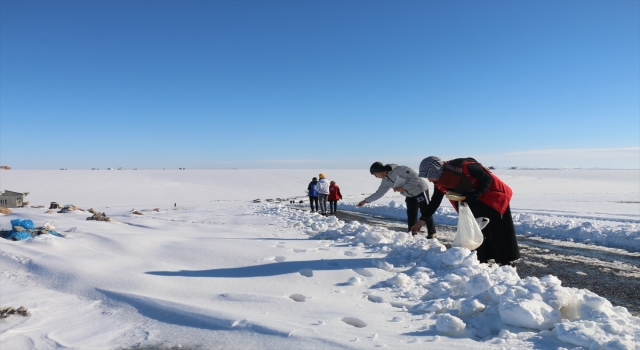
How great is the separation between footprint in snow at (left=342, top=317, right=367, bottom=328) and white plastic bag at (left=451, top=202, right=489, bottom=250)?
195 cm

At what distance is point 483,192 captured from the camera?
159 inches

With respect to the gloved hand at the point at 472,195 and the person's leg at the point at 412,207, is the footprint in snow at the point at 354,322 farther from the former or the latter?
the person's leg at the point at 412,207

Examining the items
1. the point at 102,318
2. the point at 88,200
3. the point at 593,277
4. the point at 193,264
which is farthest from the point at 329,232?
the point at 88,200

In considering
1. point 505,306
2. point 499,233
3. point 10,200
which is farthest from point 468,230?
point 10,200

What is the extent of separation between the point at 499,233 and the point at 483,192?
0.49m

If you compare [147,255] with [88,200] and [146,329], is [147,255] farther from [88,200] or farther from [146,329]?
[88,200]

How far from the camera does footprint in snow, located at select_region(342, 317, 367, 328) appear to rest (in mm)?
2646

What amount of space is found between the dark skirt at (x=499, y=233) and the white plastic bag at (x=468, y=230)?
117mm

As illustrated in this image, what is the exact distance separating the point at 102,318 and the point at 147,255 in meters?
2.05

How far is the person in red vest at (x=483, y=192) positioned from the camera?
13.2 feet

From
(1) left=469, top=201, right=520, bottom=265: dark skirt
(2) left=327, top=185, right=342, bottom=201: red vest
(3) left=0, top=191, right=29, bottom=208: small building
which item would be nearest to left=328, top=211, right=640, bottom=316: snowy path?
(1) left=469, top=201, right=520, bottom=265: dark skirt

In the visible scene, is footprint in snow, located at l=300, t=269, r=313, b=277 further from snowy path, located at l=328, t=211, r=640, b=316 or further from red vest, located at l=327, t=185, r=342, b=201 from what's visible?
red vest, located at l=327, t=185, r=342, b=201

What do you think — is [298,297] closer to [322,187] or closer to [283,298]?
[283,298]

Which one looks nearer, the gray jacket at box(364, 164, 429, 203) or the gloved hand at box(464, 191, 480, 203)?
the gloved hand at box(464, 191, 480, 203)
